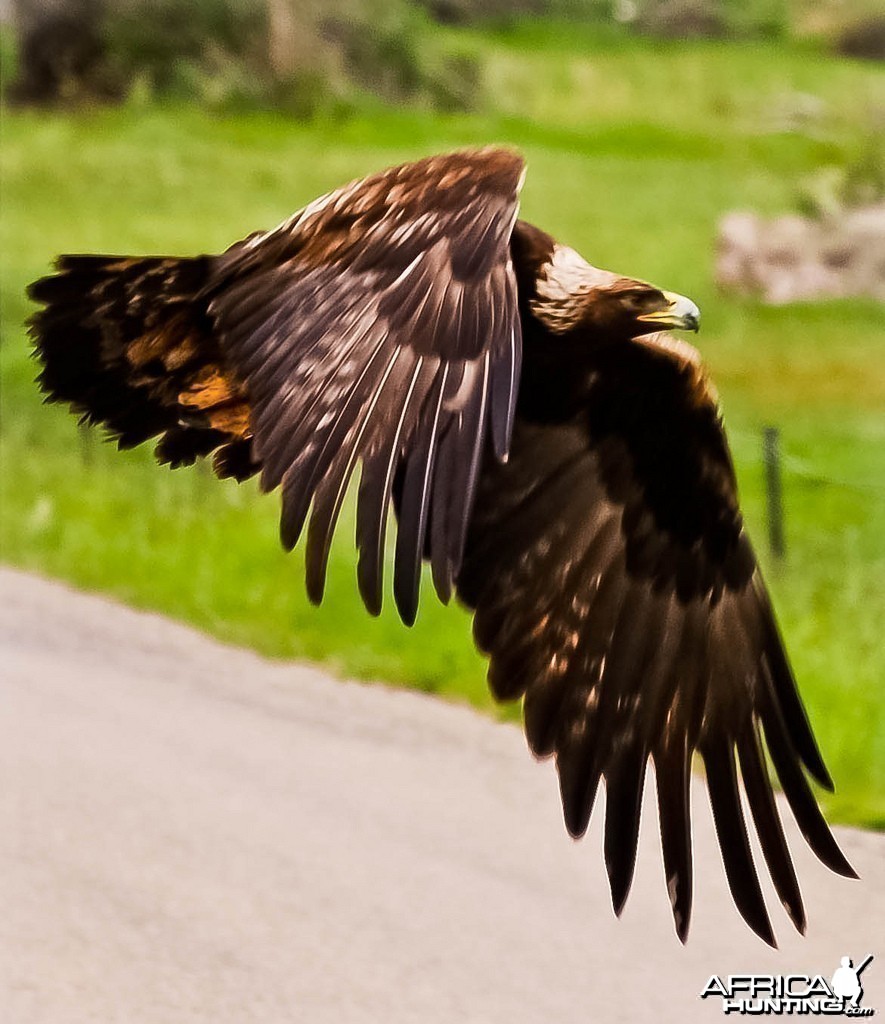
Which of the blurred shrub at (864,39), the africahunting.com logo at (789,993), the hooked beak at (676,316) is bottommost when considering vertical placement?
the africahunting.com logo at (789,993)

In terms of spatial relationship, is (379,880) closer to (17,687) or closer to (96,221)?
(17,687)

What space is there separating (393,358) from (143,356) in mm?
448

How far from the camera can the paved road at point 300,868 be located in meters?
1.75

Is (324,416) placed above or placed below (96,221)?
above

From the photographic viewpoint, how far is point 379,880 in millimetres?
1942

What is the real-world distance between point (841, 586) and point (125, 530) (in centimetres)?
111

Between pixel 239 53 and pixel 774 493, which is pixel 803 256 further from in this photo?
pixel 239 53

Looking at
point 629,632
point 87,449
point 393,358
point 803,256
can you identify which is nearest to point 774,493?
point 803,256

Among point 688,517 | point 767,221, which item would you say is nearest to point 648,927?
point 688,517

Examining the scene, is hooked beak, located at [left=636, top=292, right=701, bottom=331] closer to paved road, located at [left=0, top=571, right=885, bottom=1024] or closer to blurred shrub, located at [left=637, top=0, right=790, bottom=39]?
paved road, located at [left=0, top=571, right=885, bottom=1024]

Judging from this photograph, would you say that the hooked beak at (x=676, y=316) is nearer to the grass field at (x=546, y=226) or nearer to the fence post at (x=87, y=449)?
the grass field at (x=546, y=226)

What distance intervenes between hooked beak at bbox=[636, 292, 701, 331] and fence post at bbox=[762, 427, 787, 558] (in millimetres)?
853

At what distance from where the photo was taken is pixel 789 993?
71.4 inches

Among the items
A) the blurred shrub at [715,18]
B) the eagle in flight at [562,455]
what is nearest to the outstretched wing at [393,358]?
the eagle in flight at [562,455]
